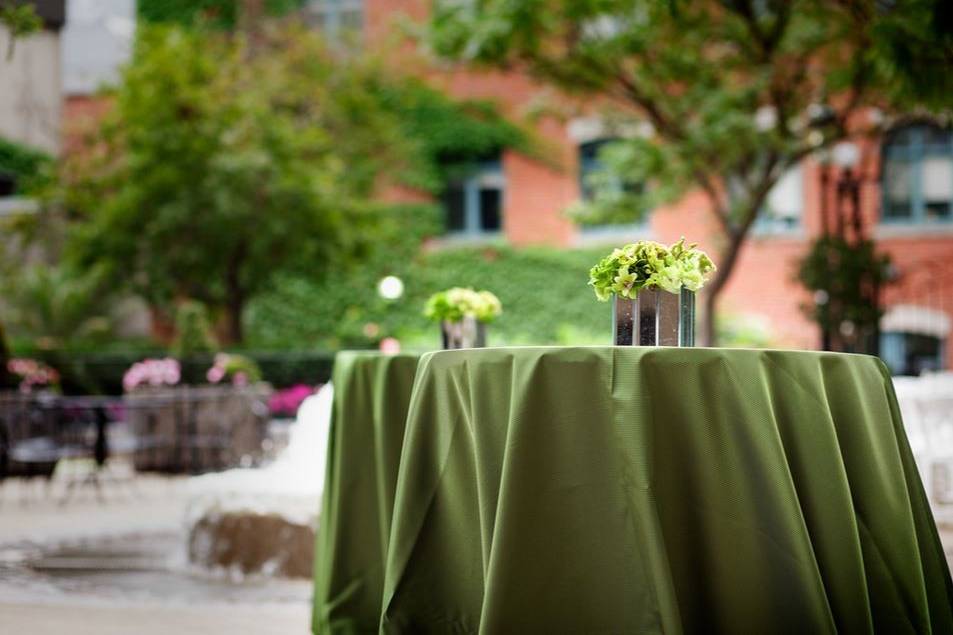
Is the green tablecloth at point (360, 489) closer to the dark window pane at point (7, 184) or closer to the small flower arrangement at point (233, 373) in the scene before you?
the small flower arrangement at point (233, 373)

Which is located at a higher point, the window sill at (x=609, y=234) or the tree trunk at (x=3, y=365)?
the window sill at (x=609, y=234)

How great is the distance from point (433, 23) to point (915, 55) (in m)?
8.90

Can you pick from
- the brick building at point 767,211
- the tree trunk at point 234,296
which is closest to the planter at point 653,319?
the brick building at point 767,211

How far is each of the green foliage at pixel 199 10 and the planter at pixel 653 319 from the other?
21007 mm

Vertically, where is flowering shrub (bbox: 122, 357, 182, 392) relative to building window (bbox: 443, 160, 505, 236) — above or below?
below

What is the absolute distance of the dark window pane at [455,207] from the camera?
76.6 feet

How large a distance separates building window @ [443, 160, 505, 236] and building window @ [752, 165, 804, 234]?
449 centimetres

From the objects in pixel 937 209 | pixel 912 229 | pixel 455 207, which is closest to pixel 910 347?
pixel 912 229

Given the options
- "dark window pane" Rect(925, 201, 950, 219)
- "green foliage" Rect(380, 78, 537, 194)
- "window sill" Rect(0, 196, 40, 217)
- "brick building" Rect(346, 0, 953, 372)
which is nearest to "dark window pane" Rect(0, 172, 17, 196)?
"window sill" Rect(0, 196, 40, 217)

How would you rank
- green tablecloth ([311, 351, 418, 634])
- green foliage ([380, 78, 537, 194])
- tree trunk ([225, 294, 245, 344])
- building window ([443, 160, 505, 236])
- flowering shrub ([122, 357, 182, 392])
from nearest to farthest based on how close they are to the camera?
green tablecloth ([311, 351, 418, 634]) < flowering shrub ([122, 357, 182, 392]) < tree trunk ([225, 294, 245, 344]) < green foliage ([380, 78, 537, 194]) < building window ([443, 160, 505, 236])

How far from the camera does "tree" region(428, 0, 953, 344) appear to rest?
13.9 meters

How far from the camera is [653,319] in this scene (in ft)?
12.6

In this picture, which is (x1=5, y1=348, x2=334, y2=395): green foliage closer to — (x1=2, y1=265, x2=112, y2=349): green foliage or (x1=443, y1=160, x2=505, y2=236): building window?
(x1=2, y1=265, x2=112, y2=349): green foliage

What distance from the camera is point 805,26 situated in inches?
581
